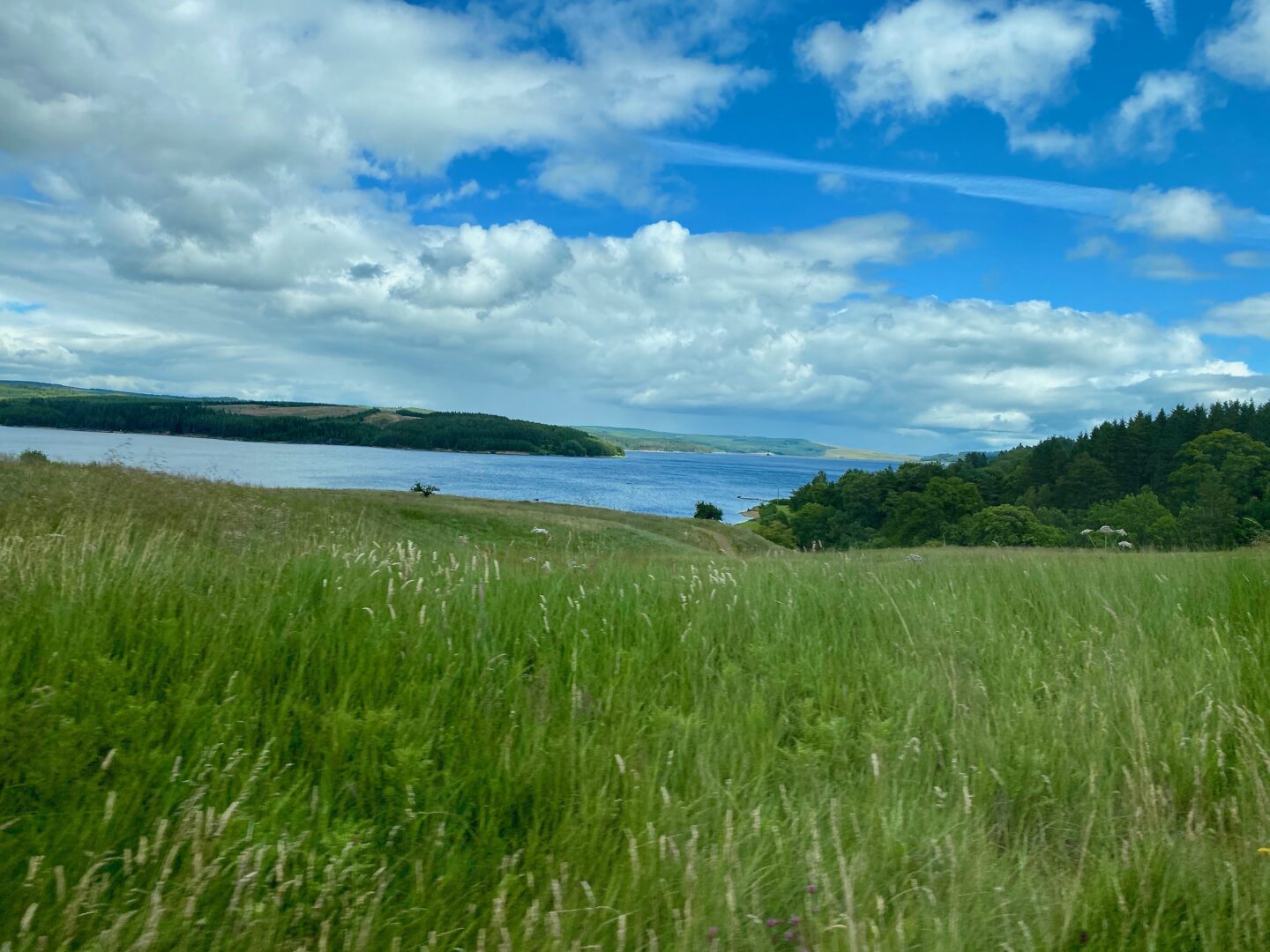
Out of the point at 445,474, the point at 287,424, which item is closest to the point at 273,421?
the point at 287,424

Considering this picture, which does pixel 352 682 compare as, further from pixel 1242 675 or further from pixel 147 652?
pixel 1242 675

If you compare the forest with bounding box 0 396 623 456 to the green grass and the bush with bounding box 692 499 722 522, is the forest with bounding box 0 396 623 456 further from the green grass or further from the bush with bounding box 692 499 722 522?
the green grass

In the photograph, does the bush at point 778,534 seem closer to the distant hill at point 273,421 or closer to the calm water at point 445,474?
the calm water at point 445,474

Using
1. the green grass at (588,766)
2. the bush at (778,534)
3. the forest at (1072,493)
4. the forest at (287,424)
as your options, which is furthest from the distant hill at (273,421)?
the green grass at (588,766)

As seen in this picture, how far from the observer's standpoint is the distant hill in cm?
12319

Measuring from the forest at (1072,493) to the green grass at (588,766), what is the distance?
72038mm

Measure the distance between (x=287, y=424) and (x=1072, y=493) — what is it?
135 meters

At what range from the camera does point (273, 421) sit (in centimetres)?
15162

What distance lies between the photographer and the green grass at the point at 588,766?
2227mm

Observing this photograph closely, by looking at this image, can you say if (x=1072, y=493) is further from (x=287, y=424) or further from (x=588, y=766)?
(x=287, y=424)

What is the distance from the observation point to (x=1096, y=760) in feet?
10.7

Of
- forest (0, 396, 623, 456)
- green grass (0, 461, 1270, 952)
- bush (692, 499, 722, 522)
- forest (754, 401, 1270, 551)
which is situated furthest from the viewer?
forest (0, 396, 623, 456)

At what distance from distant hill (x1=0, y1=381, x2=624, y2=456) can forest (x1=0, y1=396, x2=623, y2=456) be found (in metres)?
0.15

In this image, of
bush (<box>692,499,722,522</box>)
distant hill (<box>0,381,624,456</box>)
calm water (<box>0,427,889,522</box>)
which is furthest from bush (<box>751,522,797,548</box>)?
distant hill (<box>0,381,624,456</box>)
